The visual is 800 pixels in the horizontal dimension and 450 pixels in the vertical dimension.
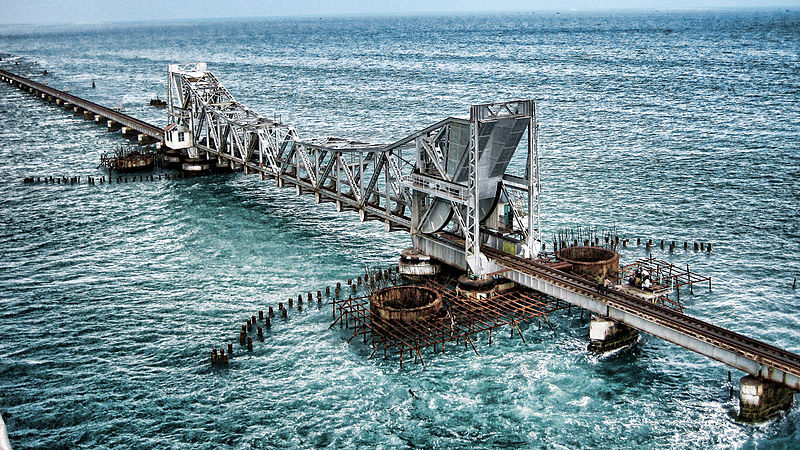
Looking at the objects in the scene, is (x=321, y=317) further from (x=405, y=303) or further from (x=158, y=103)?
(x=158, y=103)

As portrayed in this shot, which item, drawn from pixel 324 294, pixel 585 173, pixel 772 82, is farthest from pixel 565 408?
pixel 772 82

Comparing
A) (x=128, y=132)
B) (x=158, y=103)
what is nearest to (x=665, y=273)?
(x=128, y=132)

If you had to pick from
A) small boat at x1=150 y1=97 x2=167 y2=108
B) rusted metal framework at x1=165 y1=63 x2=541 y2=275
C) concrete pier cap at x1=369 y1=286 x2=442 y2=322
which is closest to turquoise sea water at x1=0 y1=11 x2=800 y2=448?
concrete pier cap at x1=369 y1=286 x2=442 y2=322

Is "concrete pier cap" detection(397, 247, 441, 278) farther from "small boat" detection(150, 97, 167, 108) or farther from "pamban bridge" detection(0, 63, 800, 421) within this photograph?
"small boat" detection(150, 97, 167, 108)

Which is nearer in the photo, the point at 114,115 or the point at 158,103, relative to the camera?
the point at 114,115

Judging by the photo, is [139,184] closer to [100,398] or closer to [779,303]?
[100,398]
